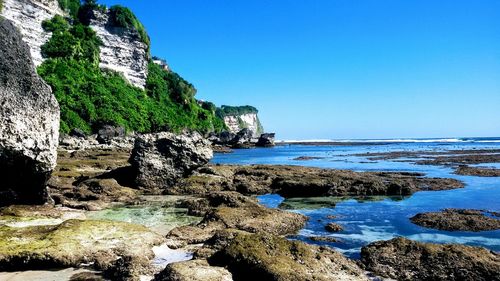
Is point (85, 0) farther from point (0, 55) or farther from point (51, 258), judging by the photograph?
point (51, 258)

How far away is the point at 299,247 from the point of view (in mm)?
10086

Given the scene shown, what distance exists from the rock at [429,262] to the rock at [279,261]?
76 centimetres

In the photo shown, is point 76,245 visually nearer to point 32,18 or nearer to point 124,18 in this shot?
point 32,18

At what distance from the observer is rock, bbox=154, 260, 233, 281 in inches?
327

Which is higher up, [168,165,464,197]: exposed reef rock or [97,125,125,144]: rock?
[97,125,125,144]: rock

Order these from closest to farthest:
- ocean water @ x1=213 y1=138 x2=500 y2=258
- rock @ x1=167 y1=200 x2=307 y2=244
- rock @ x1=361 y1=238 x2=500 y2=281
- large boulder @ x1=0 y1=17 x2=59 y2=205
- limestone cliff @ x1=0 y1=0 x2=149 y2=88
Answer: rock @ x1=361 y1=238 x2=500 y2=281
rock @ x1=167 y1=200 x2=307 y2=244
ocean water @ x1=213 y1=138 x2=500 y2=258
large boulder @ x1=0 y1=17 x2=59 y2=205
limestone cliff @ x1=0 y1=0 x2=149 y2=88

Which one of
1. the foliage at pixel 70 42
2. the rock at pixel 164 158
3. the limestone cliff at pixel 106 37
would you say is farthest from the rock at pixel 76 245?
the foliage at pixel 70 42

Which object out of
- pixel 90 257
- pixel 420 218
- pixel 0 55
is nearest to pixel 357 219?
pixel 420 218

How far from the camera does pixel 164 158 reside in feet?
85.5

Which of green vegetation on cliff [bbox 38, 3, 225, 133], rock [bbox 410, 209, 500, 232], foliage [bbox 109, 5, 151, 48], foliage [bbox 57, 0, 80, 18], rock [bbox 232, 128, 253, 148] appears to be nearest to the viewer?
rock [bbox 410, 209, 500, 232]

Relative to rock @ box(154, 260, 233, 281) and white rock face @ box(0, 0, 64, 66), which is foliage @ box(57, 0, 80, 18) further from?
rock @ box(154, 260, 233, 281)

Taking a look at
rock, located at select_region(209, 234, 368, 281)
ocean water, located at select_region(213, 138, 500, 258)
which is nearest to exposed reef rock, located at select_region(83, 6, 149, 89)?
→ ocean water, located at select_region(213, 138, 500, 258)

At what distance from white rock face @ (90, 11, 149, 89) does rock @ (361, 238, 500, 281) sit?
81.0 m

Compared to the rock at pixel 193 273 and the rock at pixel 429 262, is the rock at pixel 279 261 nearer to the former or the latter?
the rock at pixel 193 273
